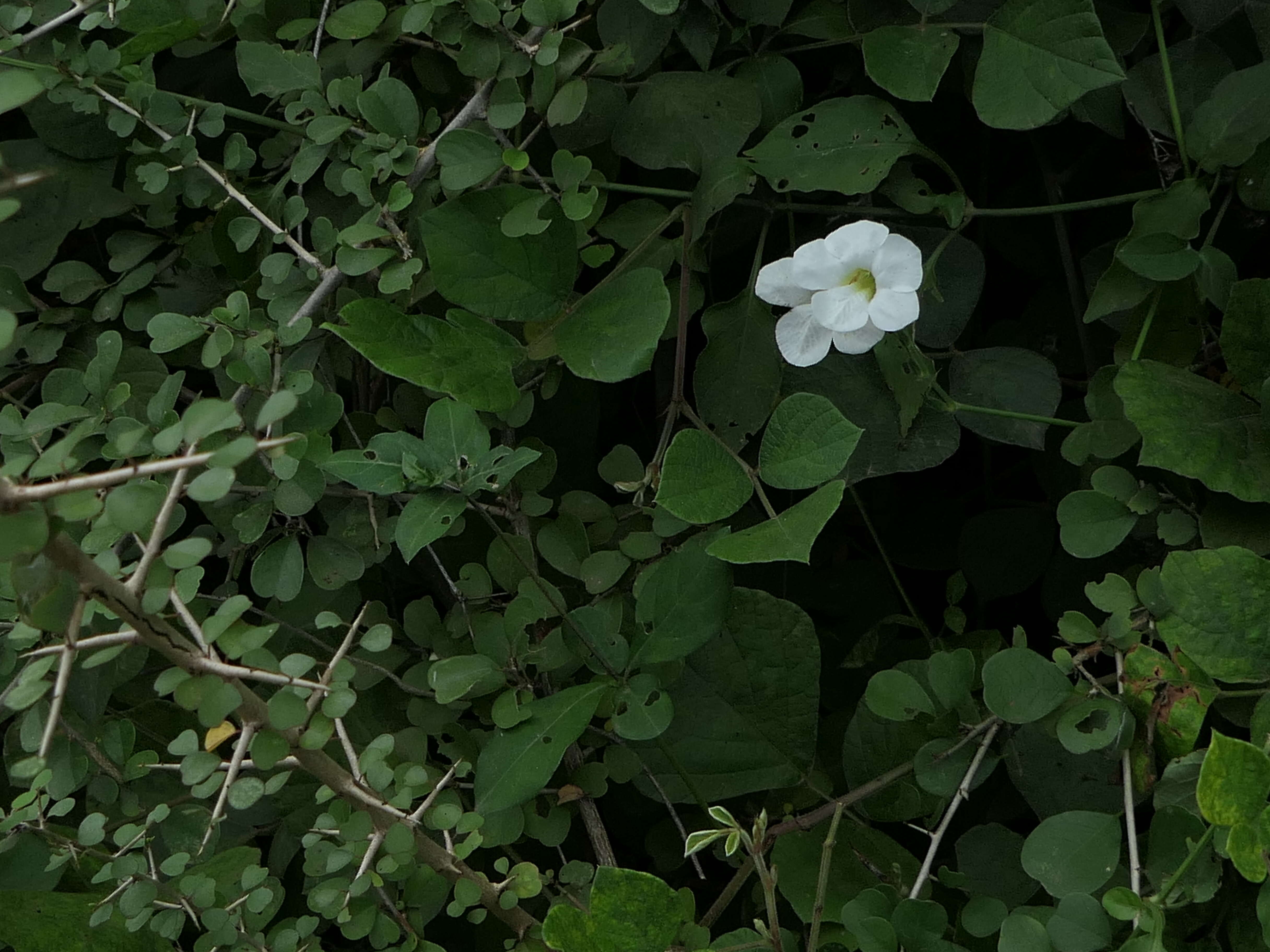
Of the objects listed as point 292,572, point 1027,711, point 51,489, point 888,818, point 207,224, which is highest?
point 51,489

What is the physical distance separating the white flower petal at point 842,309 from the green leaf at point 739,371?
0.08 meters

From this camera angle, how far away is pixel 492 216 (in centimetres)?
83

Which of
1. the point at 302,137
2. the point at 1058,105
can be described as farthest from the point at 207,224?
the point at 1058,105

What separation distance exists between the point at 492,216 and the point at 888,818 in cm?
58

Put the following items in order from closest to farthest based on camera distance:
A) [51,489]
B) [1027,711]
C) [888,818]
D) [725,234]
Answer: [51,489] < [1027,711] < [888,818] < [725,234]

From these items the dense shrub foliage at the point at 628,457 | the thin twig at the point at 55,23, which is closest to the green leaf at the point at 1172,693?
the dense shrub foliage at the point at 628,457

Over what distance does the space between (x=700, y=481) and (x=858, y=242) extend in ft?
0.67

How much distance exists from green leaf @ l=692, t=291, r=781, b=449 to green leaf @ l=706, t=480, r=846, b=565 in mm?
126

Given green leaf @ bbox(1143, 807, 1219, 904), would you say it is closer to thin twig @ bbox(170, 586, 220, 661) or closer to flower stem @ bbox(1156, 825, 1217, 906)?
flower stem @ bbox(1156, 825, 1217, 906)

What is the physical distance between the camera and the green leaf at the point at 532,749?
755 mm

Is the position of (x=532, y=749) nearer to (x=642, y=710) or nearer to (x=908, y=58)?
(x=642, y=710)

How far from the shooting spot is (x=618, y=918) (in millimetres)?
685

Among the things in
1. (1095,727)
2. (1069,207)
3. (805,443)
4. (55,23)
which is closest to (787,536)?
(805,443)

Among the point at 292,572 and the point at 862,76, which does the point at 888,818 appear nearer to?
the point at 292,572
